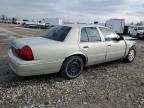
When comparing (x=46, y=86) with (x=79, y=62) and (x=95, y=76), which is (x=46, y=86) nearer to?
(x=79, y=62)

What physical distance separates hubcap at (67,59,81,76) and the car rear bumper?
0.43 meters

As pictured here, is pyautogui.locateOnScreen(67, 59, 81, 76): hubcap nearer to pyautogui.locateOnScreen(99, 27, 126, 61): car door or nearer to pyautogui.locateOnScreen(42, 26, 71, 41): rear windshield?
pyautogui.locateOnScreen(42, 26, 71, 41): rear windshield

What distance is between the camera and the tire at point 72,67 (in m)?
5.03

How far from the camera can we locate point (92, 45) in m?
5.54

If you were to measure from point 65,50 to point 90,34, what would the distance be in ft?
3.87

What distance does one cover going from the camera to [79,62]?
535cm

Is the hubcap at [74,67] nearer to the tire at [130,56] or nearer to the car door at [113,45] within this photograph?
the car door at [113,45]

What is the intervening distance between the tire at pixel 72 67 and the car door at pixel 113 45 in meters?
1.27

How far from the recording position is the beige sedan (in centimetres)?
446

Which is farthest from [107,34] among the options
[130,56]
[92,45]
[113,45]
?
[130,56]

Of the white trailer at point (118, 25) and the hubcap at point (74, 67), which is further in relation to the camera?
the white trailer at point (118, 25)

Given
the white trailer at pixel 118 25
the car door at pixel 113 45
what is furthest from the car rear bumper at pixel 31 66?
the white trailer at pixel 118 25

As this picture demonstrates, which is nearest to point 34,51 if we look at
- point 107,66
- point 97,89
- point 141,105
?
point 97,89

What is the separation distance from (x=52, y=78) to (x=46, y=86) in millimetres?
598
